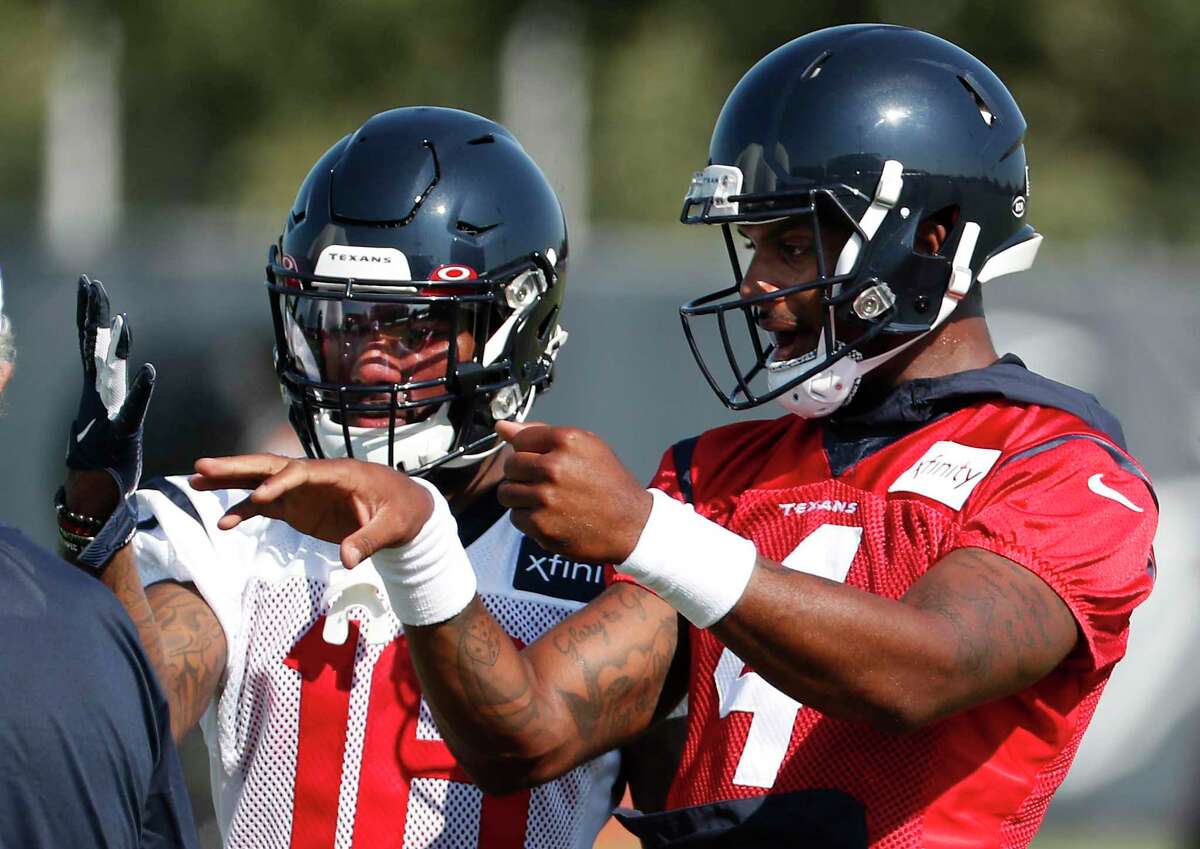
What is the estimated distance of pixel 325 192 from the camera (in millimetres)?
3475

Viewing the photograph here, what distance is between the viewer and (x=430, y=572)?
2582 mm

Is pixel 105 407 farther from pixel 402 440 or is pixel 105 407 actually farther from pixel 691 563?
pixel 691 563

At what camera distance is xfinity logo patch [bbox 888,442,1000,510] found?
2.79 m

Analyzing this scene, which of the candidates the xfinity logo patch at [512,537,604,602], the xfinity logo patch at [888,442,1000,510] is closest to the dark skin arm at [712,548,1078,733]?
the xfinity logo patch at [888,442,1000,510]

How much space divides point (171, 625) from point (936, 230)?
4.78 ft

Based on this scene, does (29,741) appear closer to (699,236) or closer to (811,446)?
(811,446)

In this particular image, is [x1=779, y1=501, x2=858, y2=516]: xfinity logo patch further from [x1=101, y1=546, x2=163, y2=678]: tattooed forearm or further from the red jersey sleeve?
[x1=101, y1=546, x2=163, y2=678]: tattooed forearm

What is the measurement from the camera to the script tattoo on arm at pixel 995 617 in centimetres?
254

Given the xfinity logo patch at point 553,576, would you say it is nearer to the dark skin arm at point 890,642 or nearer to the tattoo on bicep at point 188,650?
the tattoo on bicep at point 188,650

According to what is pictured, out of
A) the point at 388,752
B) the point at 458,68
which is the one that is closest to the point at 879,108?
the point at 388,752

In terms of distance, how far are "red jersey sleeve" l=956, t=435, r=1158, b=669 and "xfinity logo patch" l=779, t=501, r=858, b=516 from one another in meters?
0.21

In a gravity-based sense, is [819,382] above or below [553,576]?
above

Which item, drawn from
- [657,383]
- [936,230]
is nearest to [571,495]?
[936,230]

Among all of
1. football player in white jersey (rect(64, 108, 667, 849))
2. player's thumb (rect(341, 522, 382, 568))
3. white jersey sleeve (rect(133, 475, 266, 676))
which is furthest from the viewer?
white jersey sleeve (rect(133, 475, 266, 676))
